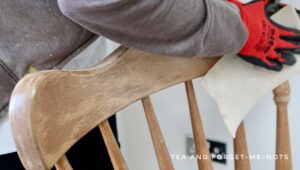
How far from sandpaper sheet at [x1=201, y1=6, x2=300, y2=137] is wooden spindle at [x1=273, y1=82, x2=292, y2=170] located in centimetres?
3

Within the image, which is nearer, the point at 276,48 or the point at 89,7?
the point at 89,7

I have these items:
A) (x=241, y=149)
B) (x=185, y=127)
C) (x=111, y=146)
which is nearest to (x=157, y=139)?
(x=111, y=146)

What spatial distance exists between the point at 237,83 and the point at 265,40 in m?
0.09

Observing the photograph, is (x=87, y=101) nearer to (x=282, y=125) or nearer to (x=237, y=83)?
(x=237, y=83)

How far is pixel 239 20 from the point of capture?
48cm

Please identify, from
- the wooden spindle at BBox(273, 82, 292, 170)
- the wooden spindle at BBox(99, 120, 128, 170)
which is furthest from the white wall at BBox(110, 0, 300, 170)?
the wooden spindle at BBox(99, 120, 128, 170)

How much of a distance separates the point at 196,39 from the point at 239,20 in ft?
0.35

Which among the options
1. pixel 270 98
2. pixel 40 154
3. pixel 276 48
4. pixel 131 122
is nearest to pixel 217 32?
pixel 276 48

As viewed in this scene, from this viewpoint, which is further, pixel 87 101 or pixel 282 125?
pixel 282 125

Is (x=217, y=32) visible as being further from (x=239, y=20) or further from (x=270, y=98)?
(x=270, y=98)

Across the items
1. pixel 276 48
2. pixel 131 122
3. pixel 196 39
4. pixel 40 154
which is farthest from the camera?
pixel 131 122

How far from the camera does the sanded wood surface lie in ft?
0.95

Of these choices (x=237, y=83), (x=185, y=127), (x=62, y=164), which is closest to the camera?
(x=62, y=164)

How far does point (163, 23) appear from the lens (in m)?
0.38
